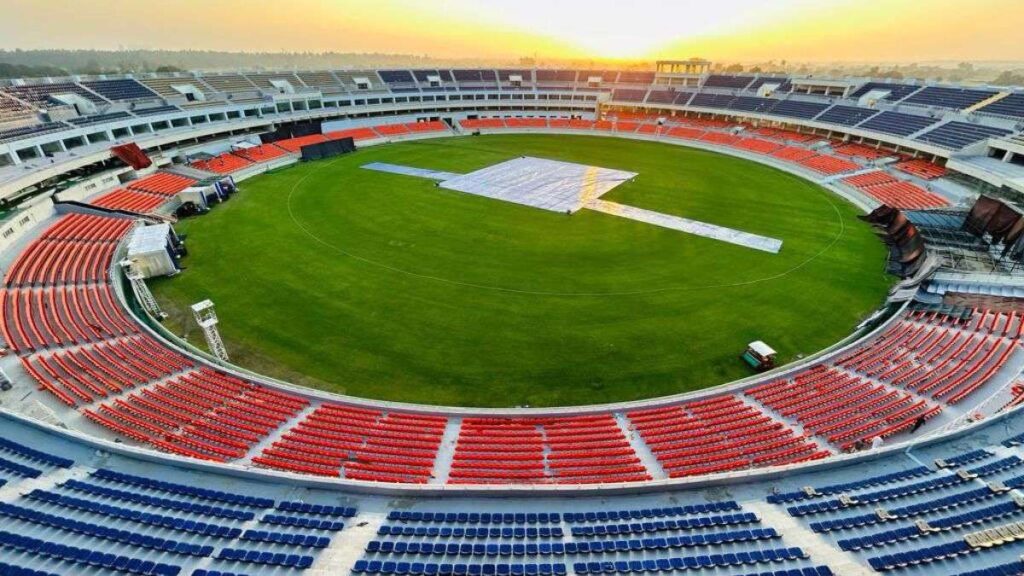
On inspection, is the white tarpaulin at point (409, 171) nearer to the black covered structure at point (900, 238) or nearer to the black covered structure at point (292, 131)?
the black covered structure at point (292, 131)

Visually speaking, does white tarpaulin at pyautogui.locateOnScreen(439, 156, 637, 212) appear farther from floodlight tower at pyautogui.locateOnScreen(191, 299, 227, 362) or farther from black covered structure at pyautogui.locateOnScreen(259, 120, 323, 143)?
black covered structure at pyautogui.locateOnScreen(259, 120, 323, 143)

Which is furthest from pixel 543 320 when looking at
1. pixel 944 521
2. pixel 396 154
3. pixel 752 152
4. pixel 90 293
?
pixel 752 152

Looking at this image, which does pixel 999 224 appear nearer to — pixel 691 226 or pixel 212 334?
pixel 691 226

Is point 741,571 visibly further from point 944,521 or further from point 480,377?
point 480,377

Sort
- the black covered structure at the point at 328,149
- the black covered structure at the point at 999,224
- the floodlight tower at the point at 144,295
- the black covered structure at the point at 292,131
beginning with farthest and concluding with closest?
1. the black covered structure at the point at 292,131
2. the black covered structure at the point at 328,149
3. the black covered structure at the point at 999,224
4. the floodlight tower at the point at 144,295

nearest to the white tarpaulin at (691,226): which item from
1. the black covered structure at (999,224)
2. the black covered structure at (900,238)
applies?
the black covered structure at (900,238)
